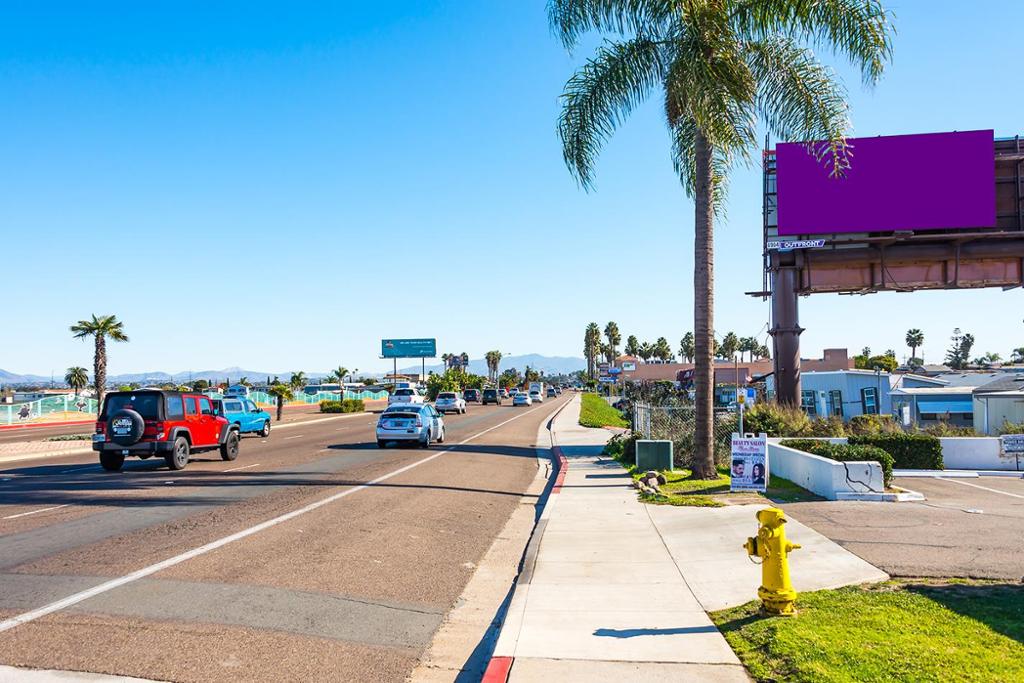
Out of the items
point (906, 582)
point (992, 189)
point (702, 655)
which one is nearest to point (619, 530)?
point (906, 582)

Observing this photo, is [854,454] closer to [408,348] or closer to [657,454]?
[657,454]

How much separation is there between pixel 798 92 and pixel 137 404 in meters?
17.4

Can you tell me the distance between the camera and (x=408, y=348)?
124562 mm

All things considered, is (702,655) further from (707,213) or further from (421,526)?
(707,213)

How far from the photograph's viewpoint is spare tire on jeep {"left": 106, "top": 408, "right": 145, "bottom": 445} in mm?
19156

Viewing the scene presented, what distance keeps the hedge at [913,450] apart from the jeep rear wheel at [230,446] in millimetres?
17184

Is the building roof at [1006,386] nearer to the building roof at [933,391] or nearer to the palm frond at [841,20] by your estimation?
the building roof at [933,391]

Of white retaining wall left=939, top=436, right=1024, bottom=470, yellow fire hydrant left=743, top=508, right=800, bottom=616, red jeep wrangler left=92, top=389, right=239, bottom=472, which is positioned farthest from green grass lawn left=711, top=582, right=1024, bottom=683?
A: red jeep wrangler left=92, top=389, right=239, bottom=472

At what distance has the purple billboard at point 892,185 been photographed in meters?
30.4

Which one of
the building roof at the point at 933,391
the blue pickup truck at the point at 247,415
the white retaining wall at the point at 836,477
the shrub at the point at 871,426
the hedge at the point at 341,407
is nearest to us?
the white retaining wall at the point at 836,477

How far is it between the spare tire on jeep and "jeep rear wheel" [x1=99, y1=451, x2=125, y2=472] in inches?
39.5

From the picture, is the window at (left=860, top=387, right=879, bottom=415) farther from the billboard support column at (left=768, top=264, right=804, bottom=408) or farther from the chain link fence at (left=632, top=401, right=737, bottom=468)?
the chain link fence at (left=632, top=401, right=737, bottom=468)

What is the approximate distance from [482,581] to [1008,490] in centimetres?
1297

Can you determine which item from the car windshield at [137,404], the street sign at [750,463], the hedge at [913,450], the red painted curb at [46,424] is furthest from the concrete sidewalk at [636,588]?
the red painted curb at [46,424]
